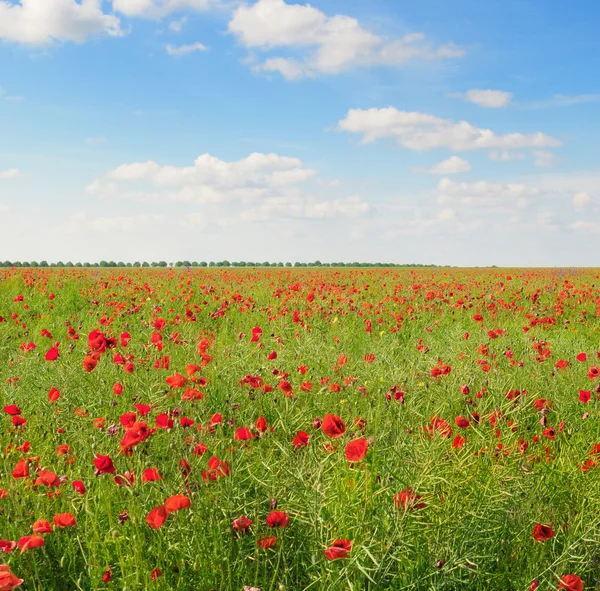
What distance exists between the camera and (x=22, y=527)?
2.19 meters

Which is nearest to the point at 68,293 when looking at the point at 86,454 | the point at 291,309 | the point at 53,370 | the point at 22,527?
the point at 291,309

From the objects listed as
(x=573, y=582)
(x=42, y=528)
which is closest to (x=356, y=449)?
(x=573, y=582)

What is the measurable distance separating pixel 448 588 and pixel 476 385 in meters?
2.06

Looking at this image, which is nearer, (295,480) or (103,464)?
(103,464)

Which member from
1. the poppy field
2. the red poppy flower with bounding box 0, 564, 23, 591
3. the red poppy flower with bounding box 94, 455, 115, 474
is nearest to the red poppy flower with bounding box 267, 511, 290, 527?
the poppy field

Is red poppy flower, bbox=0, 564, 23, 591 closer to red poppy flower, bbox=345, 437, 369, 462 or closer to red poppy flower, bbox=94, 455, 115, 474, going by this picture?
red poppy flower, bbox=94, 455, 115, 474

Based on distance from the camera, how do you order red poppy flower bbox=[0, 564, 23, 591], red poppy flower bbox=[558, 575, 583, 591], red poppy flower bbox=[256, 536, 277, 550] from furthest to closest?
red poppy flower bbox=[256, 536, 277, 550]
red poppy flower bbox=[558, 575, 583, 591]
red poppy flower bbox=[0, 564, 23, 591]

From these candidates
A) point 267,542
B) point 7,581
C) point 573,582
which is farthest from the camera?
point 267,542

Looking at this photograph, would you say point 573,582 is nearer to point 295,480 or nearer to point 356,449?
point 356,449

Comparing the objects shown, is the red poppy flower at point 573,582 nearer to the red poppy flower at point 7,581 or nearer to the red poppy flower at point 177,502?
the red poppy flower at point 177,502

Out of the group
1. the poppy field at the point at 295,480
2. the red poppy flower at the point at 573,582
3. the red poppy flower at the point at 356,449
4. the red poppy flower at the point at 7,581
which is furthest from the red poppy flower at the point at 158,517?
the red poppy flower at the point at 573,582

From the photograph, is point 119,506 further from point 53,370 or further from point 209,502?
point 53,370

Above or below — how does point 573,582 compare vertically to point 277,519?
below

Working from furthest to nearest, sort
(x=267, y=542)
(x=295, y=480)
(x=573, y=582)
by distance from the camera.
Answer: (x=295, y=480)
(x=267, y=542)
(x=573, y=582)
